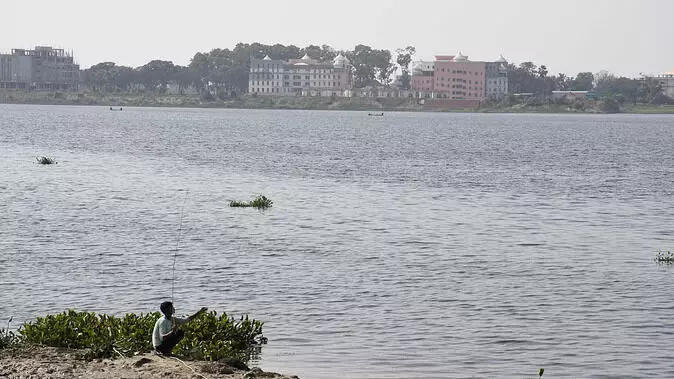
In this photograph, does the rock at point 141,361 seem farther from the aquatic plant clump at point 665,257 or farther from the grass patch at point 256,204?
the grass patch at point 256,204

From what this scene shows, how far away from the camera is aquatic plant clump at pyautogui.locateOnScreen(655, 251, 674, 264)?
3991 cm

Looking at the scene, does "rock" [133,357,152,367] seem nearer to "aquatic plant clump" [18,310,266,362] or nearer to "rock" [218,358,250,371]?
"aquatic plant clump" [18,310,266,362]

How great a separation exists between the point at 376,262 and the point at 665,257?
1065 cm

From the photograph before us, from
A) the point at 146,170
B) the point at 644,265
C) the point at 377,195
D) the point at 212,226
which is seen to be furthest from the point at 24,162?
the point at 644,265

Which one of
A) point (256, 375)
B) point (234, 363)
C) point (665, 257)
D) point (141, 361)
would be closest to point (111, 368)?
point (141, 361)

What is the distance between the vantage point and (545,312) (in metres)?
30.5

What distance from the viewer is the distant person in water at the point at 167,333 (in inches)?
821

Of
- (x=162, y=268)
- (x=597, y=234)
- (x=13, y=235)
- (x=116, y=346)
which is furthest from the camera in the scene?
(x=597, y=234)

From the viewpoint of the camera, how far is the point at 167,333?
20953 mm

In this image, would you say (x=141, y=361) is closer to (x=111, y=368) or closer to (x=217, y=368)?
(x=111, y=368)

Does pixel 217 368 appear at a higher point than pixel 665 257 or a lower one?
higher

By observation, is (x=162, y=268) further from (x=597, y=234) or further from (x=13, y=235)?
(x=597, y=234)

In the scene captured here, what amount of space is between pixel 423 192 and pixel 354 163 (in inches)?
1190

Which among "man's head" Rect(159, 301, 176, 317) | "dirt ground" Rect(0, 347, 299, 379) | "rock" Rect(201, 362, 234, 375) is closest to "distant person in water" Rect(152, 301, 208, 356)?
"man's head" Rect(159, 301, 176, 317)
